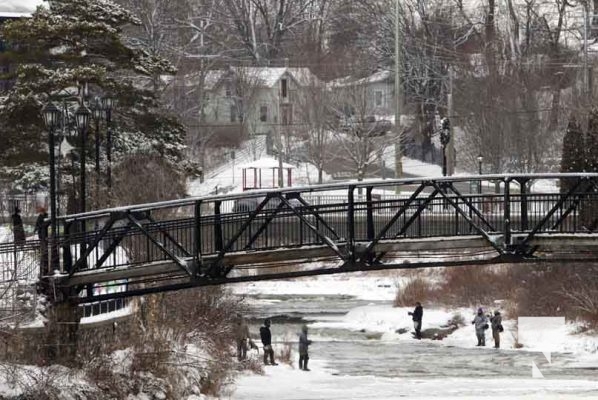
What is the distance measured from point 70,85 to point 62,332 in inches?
615

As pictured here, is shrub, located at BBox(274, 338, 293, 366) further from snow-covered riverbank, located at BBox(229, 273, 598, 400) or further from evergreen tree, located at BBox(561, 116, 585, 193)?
evergreen tree, located at BBox(561, 116, 585, 193)

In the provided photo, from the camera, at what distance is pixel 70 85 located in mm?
43406

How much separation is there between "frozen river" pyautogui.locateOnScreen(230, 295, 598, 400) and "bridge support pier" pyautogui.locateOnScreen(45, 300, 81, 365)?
4949mm

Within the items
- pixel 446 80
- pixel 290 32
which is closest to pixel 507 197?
pixel 446 80

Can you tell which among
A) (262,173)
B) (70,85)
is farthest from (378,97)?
(70,85)

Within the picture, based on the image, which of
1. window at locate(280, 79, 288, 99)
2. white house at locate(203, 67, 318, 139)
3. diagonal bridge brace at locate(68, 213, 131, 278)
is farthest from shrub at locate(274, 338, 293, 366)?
window at locate(280, 79, 288, 99)

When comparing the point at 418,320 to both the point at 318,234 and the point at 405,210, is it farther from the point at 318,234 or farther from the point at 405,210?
the point at 318,234

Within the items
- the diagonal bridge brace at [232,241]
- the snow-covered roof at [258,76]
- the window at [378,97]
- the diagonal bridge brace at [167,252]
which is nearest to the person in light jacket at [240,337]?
the diagonal bridge brace at [232,241]

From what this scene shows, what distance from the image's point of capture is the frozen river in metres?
36.5

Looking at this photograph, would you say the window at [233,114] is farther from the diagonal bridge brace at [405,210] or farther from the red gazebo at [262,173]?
the diagonal bridge brace at [405,210]

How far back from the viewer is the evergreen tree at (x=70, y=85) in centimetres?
4462

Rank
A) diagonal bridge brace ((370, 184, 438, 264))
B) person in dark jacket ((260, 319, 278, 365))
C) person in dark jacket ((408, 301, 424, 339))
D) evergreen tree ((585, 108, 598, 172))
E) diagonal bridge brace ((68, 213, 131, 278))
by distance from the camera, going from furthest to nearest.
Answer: evergreen tree ((585, 108, 598, 172)) → person in dark jacket ((408, 301, 424, 339)) → person in dark jacket ((260, 319, 278, 365)) → diagonal bridge brace ((370, 184, 438, 264)) → diagonal bridge brace ((68, 213, 131, 278))

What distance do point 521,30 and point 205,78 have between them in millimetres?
19413

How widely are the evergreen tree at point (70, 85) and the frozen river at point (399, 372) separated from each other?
734 cm
